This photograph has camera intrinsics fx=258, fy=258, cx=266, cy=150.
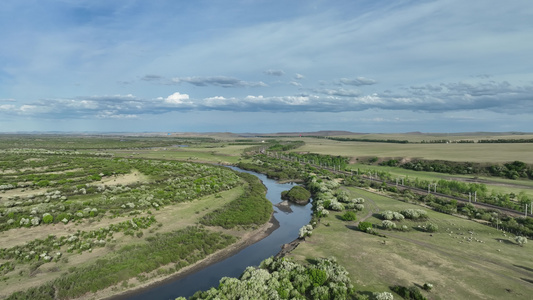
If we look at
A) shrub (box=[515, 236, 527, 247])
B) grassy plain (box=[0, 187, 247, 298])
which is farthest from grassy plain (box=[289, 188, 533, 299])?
grassy plain (box=[0, 187, 247, 298])

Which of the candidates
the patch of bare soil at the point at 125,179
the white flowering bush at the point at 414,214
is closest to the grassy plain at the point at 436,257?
the white flowering bush at the point at 414,214

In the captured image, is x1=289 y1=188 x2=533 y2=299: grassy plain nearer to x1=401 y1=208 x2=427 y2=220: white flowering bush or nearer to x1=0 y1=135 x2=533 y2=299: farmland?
x1=0 y1=135 x2=533 y2=299: farmland

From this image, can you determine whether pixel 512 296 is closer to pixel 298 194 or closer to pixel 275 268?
pixel 275 268

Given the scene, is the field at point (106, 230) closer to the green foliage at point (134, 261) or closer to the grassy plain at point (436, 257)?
the green foliage at point (134, 261)

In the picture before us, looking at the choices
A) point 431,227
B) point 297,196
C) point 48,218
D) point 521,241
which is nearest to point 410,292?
point 431,227

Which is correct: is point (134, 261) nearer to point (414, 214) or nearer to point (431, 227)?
point (431, 227)

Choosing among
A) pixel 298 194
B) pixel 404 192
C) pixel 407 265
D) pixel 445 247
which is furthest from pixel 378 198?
pixel 407 265
